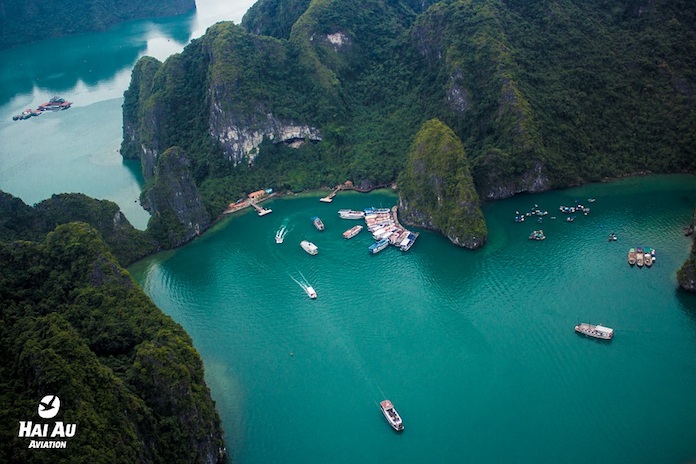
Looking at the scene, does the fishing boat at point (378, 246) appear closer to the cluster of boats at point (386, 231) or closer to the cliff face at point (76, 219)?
the cluster of boats at point (386, 231)

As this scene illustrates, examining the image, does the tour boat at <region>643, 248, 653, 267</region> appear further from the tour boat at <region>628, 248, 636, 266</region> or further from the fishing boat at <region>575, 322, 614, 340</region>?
the fishing boat at <region>575, 322, 614, 340</region>

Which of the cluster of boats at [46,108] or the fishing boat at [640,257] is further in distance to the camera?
the cluster of boats at [46,108]

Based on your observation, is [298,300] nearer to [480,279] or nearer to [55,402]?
[480,279]

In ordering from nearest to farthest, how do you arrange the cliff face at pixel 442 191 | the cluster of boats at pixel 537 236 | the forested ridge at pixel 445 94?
the cluster of boats at pixel 537 236, the cliff face at pixel 442 191, the forested ridge at pixel 445 94

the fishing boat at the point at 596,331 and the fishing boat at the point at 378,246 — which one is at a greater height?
the fishing boat at the point at 596,331

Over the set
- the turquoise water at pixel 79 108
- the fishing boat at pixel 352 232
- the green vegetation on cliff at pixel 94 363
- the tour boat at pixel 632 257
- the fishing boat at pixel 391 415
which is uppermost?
the green vegetation on cliff at pixel 94 363

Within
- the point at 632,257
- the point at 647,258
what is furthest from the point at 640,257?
the point at 632,257

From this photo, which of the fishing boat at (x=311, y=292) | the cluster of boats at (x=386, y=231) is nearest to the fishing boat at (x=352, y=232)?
the cluster of boats at (x=386, y=231)

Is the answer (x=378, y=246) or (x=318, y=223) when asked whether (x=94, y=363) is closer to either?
(x=378, y=246)

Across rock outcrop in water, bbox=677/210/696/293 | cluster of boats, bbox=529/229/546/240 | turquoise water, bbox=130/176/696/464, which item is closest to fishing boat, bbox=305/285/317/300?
turquoise water, bbox=130/176/696/464
